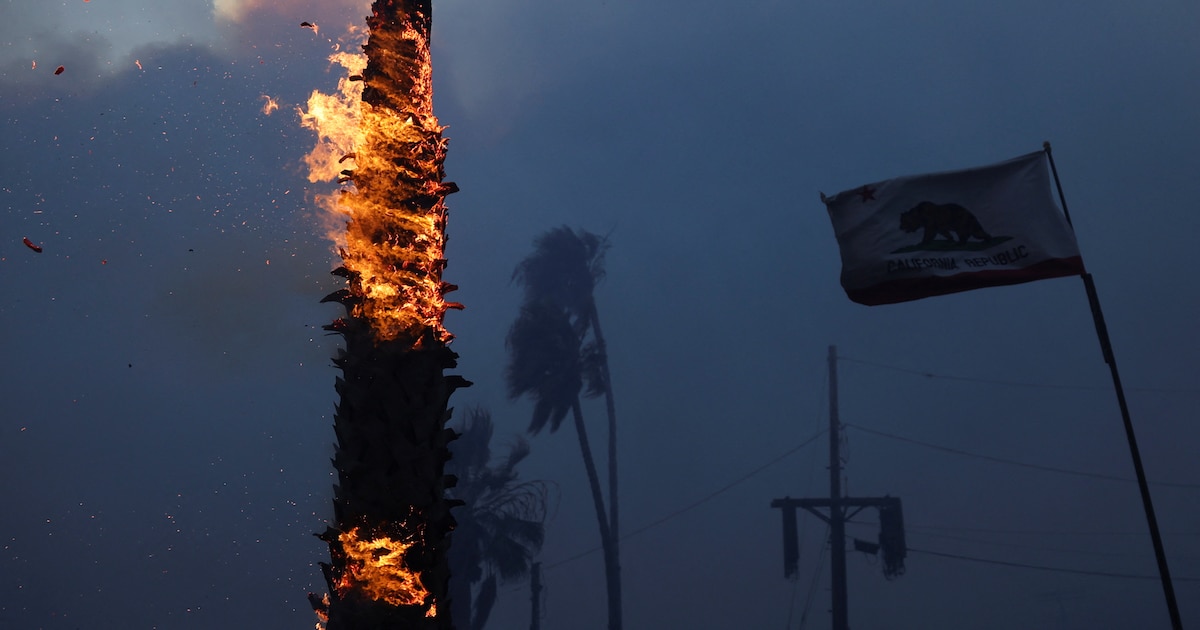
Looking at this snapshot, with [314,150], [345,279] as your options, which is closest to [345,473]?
[345,279]

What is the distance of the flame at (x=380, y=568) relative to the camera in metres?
5.58

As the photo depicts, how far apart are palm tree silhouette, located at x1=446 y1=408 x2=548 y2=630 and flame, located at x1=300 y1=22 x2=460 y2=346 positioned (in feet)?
104

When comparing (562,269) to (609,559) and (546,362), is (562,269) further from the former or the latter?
(609,559)

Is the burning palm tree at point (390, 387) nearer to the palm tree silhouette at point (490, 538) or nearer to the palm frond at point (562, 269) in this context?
the palm tree silhouette at point (490, 538)

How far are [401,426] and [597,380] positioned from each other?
42237 mm

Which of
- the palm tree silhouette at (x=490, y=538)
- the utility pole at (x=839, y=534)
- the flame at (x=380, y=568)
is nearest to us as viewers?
the flame at (x=380, y=568)

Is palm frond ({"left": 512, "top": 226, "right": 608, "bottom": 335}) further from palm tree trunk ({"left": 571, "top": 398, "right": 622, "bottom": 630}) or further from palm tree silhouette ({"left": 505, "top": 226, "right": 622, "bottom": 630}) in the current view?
palm tree trunk ({"left": 571, "top": 398, "right": 622, "bottom": 630})

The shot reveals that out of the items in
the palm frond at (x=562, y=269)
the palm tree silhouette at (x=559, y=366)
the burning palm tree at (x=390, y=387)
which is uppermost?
the palm frond at (x=562, y=269)

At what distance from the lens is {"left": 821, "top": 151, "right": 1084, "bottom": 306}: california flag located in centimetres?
1059

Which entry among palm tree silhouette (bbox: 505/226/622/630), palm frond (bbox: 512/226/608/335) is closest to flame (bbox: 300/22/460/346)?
palm tree silhouette (bbox: 505/226/622/630)

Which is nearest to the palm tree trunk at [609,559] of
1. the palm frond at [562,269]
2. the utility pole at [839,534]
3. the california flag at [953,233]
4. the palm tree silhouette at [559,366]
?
the palm tree silhouette at [559,366]

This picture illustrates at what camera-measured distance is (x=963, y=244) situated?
10.9 meters

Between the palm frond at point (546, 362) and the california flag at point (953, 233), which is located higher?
the palm frond at point (546, 362)

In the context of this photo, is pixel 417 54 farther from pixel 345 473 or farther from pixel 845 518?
pixel 845 518
